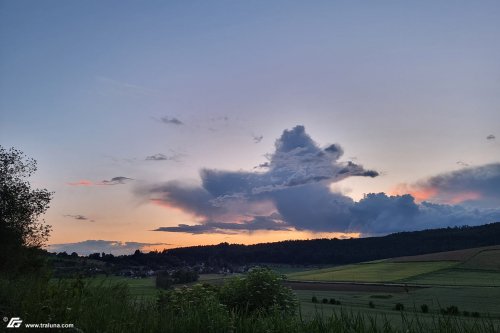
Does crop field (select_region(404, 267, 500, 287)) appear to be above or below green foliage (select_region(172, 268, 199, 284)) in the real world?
below

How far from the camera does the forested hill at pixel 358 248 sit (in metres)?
166

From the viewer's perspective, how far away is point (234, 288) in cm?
2620

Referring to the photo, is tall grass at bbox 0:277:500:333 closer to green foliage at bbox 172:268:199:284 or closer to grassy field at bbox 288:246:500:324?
grassy field at bbox 288:246:500:324

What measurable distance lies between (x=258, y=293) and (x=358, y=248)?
6769 inches

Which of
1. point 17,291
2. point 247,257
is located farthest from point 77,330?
point 247,257

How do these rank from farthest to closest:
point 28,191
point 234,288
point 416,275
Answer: point 416,275
point 28,191
point 234,288

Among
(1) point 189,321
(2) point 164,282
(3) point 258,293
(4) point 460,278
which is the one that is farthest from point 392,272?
(1) point 189,321

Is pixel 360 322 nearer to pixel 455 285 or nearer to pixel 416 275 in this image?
pixel 455 285

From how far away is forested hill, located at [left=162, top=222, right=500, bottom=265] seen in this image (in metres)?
166

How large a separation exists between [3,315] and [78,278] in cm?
452

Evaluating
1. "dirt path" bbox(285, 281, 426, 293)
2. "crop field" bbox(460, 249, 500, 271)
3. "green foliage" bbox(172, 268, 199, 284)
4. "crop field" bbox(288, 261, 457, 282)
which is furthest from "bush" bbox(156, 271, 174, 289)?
"crop field" bbox(460, 249, 500, 271)

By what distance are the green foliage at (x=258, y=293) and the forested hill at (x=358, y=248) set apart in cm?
13482

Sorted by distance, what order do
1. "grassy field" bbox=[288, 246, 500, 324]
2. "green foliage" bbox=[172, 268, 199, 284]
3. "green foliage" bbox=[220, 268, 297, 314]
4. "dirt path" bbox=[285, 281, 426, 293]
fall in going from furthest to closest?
"green foliage" bbox=[172, 268, 199, 284] → "dirt path" bbox=[285, 281, 426, 293] → "grassy field" bbox=[288, 246, 500, 324] → "green foliage" bbox=[220, 268, 297, 314]

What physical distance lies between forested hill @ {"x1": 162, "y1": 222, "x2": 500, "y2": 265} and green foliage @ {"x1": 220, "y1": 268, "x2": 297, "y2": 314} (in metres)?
135
